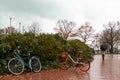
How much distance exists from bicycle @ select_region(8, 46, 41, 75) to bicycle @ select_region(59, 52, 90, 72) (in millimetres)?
2489

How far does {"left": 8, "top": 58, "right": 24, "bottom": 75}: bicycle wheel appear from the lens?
41.3 feet

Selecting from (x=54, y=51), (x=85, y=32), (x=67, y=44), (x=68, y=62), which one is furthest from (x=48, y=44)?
(x=85, y=32)

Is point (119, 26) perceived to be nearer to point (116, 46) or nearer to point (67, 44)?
point (116, 46)

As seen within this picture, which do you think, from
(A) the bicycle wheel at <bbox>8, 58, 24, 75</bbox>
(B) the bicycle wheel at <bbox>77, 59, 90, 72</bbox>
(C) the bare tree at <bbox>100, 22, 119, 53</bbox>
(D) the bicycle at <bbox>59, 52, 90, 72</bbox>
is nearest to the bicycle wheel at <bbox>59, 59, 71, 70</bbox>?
(D) the bicycle at <bbox>59, 52, 90, 72</bbox>

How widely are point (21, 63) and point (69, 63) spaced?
4.06 meters

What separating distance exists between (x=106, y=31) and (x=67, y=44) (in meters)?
67.0

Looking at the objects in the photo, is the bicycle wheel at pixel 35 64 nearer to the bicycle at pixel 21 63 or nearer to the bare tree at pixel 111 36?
the bicycle at pixel 21 63

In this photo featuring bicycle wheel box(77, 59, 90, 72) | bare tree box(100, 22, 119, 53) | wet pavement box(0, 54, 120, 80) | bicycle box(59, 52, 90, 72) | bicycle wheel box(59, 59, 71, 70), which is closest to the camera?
wet pavement box(0, 54, 120, 80)

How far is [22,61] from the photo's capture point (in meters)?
13.0

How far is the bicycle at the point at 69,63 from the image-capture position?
51.6 feet

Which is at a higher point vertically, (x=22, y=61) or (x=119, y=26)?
(x=119, y=26)

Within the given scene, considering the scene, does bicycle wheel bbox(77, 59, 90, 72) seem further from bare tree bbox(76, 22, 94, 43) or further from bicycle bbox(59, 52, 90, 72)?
bare tree bbox(76, 22, 94, 43)

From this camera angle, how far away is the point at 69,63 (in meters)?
16.4

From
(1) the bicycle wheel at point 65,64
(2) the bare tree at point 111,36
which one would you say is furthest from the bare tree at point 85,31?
(1) the bicycle wheel at point 65,64
